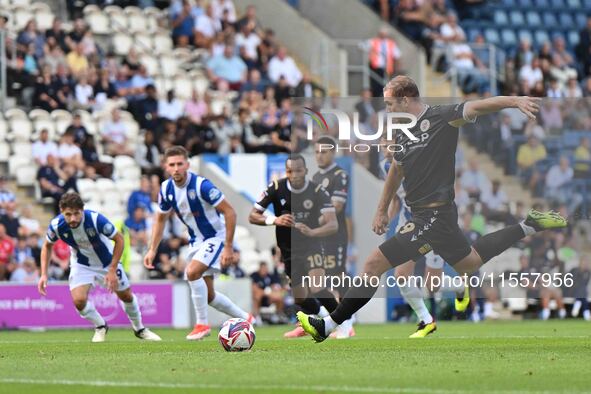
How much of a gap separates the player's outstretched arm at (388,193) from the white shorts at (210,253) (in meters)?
3.02

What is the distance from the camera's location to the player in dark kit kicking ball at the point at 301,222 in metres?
16.1

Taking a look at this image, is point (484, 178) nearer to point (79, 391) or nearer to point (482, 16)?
point (79, 391)

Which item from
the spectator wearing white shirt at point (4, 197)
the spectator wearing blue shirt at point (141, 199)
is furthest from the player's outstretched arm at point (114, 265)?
the spectator wearing blue shirt at point (141, 199)

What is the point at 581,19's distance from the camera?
35.9 meters

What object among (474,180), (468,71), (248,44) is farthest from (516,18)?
(474,180)

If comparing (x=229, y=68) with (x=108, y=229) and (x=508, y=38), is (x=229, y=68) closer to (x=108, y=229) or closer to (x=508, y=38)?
(x=508, y=38)

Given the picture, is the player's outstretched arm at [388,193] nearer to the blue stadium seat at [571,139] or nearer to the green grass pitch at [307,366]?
the green grass pitch at [307,366]

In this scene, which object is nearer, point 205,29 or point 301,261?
point 301,261

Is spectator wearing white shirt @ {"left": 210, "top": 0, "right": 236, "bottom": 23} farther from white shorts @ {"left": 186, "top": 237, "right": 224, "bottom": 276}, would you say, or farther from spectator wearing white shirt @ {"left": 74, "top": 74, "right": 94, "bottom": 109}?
white shorts @ {"left": 186, "top": 237, "right": 224, "bottom": 276}

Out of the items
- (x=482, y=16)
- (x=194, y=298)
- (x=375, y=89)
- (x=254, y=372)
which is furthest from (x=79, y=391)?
(x=482, y=16)

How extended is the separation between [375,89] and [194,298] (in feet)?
48.6

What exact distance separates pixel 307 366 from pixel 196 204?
530 centimetres

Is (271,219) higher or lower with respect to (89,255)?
higher

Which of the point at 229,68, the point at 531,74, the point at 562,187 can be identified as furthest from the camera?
the point at 531,74
